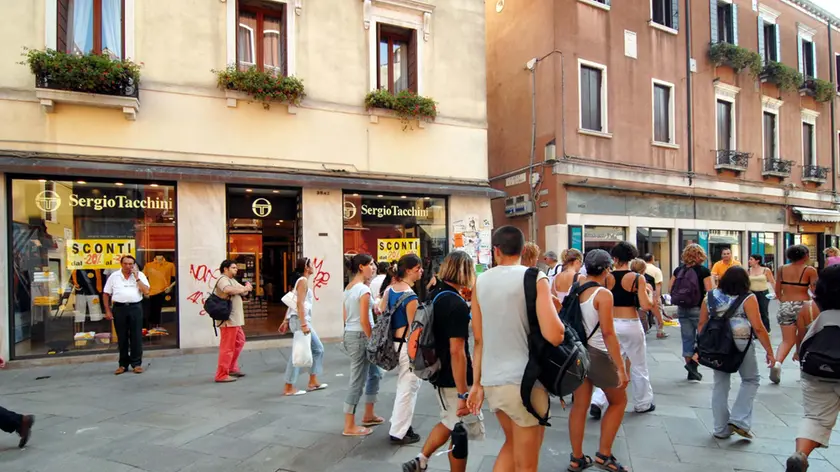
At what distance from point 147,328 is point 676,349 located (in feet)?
32.7

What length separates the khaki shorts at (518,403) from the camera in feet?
8.78

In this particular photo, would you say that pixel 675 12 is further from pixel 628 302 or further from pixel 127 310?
pixel 127 310

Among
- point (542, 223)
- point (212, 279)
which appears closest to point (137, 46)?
point (212, 279)

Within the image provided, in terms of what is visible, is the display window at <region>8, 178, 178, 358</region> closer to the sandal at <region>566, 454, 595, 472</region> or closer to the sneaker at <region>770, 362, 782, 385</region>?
the sandal at <region>566, 454, 595, 472</region>

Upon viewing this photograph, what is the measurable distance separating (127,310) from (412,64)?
7.79 meters

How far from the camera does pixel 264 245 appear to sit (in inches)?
388

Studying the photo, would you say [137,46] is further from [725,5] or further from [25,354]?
[725,5]

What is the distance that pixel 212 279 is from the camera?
28.8 ft

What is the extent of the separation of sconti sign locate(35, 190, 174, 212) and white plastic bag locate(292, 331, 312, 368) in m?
4.68

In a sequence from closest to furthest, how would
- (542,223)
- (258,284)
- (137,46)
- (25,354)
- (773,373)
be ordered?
(773,373) → (25,354) → (137,46) → (258,284) → (542,223)

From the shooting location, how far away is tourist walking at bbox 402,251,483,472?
3176mm

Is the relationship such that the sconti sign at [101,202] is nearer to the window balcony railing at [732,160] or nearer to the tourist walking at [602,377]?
the tourist walking at [602,377]

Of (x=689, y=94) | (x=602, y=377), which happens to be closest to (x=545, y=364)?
(x=602, y=377)

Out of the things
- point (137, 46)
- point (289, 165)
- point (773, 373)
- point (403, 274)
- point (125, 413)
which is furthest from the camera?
point (289, 165)
